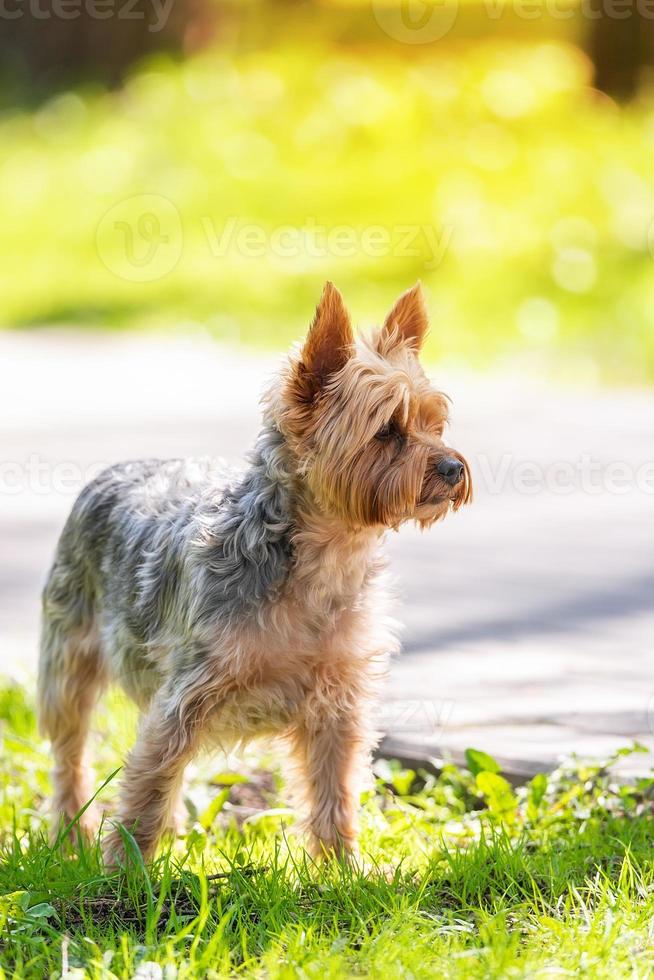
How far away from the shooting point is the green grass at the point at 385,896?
3416 mm

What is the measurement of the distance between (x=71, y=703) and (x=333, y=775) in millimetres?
1145

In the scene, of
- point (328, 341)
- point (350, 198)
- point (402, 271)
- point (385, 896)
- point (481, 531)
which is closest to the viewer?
point (385, 896)

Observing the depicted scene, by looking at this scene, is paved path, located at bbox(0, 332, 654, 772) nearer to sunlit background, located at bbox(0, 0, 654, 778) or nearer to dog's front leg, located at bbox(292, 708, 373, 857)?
sunlit background, located at bbox(0, 0, 654, 778)

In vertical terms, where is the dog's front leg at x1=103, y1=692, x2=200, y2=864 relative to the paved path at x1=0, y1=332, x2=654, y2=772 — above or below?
below

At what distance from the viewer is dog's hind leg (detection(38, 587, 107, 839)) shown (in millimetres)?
5305

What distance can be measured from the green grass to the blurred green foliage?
314 inches

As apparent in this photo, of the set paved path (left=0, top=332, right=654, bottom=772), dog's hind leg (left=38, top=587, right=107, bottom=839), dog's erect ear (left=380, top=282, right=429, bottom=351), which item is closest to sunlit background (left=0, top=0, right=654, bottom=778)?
paved path (left=0, top=332, right=654, bottom=772)

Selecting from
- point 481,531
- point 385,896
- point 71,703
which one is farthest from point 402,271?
point 385,896

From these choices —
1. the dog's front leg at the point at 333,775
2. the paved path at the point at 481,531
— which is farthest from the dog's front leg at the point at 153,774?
the paved path at the point at 481,531

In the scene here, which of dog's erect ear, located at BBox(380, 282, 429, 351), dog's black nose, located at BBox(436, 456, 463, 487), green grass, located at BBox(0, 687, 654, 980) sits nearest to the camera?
green grass, located at BBox(0, 687, 654, 980)

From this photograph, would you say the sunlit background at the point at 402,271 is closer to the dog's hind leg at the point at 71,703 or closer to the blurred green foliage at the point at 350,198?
the blurred green foliage at the point at 350,198

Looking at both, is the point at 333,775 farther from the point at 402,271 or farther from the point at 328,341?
the point at 402,271

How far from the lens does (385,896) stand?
3916 millimetres

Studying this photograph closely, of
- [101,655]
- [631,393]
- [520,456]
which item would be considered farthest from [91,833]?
[631,393]
